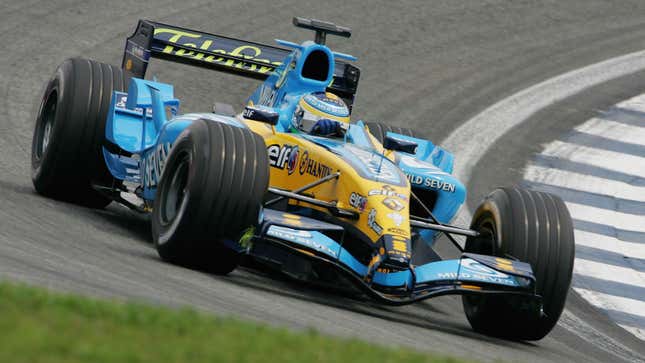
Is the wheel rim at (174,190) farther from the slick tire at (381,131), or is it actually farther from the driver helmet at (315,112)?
the slick tire at (381,131)

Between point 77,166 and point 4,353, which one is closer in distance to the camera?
point 4,353

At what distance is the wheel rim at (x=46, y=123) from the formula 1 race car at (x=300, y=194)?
0.04 ft

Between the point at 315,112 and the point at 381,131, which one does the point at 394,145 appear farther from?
the point at 381,131

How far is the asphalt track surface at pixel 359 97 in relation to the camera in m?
7.80

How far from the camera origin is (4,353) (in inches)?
171

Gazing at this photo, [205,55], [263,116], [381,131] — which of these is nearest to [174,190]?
[263,116]

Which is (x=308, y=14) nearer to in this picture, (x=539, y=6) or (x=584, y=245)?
(x=539, y=6)

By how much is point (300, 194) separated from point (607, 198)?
686 centimetres

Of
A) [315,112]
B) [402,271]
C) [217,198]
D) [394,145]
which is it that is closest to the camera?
[217,198]

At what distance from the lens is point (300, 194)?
31.8ft

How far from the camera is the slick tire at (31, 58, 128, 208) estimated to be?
11.0 m

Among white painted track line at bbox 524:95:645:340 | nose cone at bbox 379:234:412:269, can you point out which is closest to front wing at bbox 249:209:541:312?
nose cone at bbox 379:234:412:269

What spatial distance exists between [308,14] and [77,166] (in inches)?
420

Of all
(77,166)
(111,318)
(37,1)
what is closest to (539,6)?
(37,1)
